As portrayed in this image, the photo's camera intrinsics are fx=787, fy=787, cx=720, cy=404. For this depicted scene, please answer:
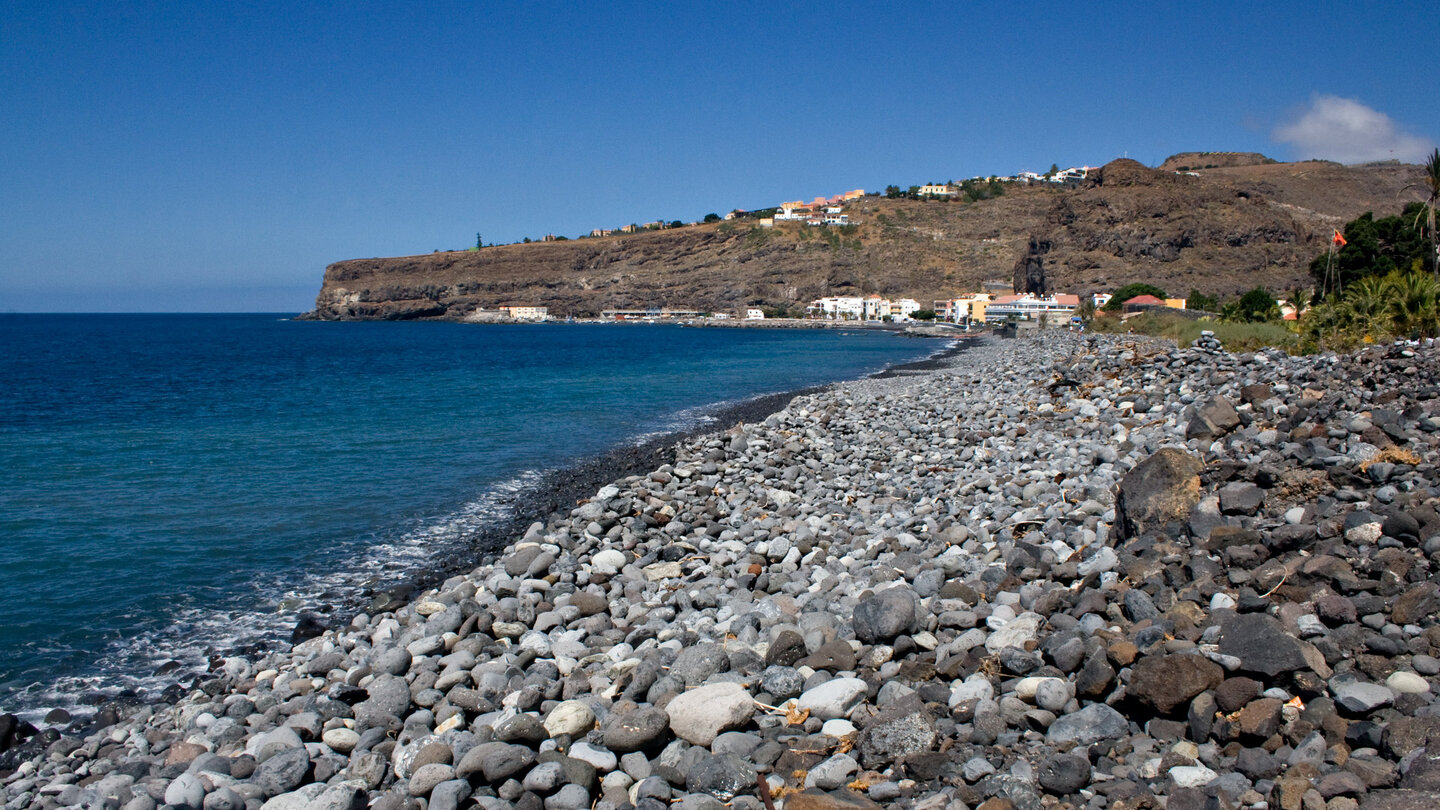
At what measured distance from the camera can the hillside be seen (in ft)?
285

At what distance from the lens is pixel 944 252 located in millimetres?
128500

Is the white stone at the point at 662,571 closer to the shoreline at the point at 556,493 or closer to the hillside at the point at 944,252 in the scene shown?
the shoreline at the point at 556,493

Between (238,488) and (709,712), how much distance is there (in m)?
14.7

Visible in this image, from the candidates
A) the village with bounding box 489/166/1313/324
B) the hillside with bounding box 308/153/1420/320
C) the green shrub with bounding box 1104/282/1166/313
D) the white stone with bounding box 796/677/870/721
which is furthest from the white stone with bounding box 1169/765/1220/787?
the hillside with bounding box 308/153/1420/320

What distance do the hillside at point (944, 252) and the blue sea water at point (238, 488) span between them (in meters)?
67.8

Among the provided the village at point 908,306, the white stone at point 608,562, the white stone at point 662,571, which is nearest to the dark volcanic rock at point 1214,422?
the white stone at point 662,571

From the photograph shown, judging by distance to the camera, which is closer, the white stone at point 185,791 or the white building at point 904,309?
the white stone at point 185,791

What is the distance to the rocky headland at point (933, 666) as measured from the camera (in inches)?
146

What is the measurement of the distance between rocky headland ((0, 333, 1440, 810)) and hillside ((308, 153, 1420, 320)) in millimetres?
84822

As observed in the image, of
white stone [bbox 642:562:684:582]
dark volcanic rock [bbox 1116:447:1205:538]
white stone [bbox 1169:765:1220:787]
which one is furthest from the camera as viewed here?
white stone [bbox 642:562:684:582]

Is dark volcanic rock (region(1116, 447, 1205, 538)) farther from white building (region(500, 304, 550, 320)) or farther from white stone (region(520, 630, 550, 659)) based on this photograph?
white building (region(500, 304, 550, 320))

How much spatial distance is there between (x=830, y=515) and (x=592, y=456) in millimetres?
9932

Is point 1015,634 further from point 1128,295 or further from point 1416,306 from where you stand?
point 1128,295

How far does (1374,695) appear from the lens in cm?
354
